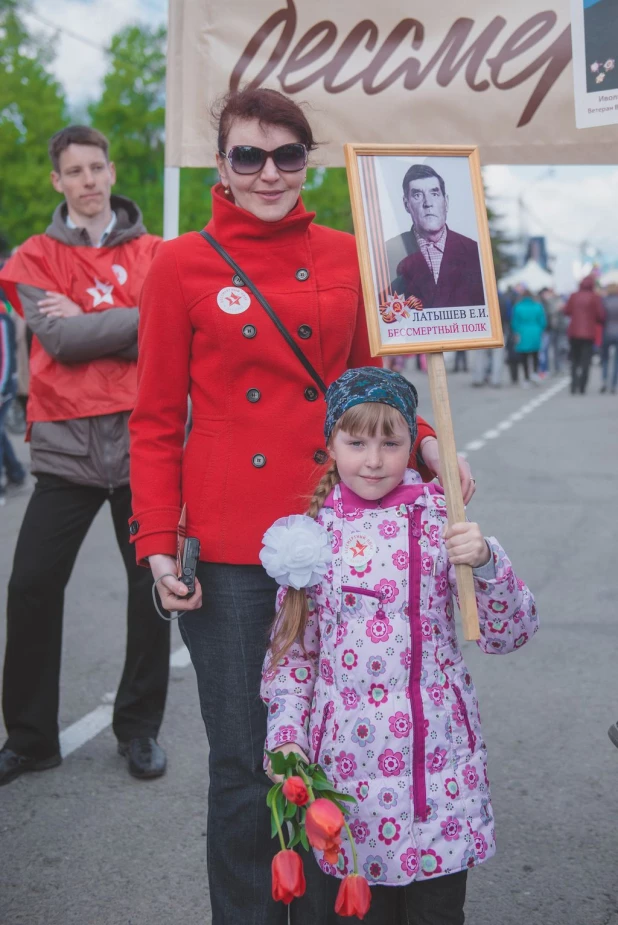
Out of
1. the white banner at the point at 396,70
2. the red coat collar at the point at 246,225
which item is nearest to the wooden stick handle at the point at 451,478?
the red coat collar at the point at 246,225

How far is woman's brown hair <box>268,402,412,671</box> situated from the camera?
2562 mm

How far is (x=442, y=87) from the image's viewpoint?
12.3 ft

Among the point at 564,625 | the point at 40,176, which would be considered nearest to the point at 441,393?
the point at 564,625

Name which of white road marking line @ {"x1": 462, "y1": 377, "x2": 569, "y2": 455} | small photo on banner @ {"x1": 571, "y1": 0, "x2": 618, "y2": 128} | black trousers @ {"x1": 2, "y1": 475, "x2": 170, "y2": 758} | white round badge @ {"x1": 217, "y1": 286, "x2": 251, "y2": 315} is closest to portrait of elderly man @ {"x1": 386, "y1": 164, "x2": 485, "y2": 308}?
white round badge @ {"x1": 217, "y1": 286, "x2": 251, "y2": 315}

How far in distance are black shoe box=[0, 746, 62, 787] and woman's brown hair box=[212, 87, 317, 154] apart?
2490mm

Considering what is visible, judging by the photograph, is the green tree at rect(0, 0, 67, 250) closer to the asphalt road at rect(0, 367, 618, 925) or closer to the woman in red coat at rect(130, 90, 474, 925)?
the asphalt road at rect(0, 367, 618, 925)

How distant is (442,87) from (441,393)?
1672mm

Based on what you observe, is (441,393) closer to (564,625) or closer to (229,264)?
(229,264)

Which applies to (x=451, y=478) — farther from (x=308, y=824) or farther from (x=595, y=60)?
(x=595, y=60)

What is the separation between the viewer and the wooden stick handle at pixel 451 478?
2375 millimetres

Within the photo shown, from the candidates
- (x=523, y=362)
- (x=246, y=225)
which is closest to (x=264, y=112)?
(x=246, y=225)

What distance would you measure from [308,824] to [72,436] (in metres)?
2.28

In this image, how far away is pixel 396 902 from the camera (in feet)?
8.73

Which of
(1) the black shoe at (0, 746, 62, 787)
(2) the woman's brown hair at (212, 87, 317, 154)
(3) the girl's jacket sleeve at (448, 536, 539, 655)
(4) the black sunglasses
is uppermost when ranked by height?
(2) the woman's brown hair at (212, 87, 317, 154)
